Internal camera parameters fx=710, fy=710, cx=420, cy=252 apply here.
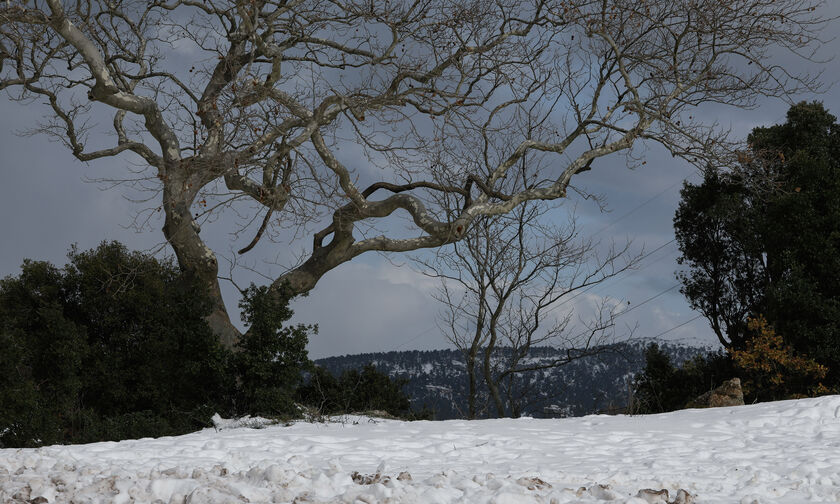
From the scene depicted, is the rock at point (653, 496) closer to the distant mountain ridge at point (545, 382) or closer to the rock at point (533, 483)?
the rock at point (533, 483)

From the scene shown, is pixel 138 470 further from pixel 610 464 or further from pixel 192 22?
pixel 192 22

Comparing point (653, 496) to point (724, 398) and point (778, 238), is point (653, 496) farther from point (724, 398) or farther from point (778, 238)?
point (778, 238)

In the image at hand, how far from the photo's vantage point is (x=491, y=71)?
11.5m

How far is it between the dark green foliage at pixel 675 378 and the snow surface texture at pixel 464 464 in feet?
25.9

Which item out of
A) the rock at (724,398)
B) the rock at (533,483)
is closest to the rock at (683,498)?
the rock at (533,483)

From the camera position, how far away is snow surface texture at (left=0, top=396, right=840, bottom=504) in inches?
161

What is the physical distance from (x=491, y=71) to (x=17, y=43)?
7.26 metres

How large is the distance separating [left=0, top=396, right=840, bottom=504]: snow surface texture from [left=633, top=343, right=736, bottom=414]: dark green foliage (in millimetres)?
7894

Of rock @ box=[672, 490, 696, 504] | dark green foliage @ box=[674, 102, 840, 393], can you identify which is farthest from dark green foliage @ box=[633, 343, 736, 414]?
rock @ box=[672, 490, 696, 504]

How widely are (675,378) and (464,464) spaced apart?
38.6 feet

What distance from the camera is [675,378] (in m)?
15.6

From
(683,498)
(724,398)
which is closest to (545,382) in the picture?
(724,398)

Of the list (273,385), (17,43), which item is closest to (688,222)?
(273,385)

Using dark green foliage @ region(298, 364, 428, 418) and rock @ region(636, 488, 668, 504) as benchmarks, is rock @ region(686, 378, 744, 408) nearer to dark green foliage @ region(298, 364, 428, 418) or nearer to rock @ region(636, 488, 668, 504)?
dark green foliage @ region(298, 364, 428, 418)
